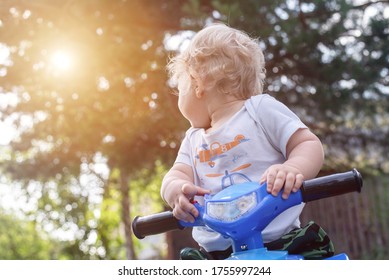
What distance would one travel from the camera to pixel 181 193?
1.14m

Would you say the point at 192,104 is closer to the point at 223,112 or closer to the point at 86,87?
the point at 223,112

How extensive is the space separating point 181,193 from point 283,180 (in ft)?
0.74

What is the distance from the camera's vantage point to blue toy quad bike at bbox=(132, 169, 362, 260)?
3.25 ft

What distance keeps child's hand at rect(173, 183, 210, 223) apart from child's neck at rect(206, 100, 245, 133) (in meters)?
0.23

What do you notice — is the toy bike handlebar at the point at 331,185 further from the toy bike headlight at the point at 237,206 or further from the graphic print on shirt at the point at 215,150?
the graphic print on shirt at the point at 215,150

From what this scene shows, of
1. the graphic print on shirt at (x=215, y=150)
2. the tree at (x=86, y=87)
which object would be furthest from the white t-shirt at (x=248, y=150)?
the tree at (x=86, y=87)

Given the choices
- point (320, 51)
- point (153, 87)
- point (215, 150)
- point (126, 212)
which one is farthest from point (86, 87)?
point (215, 150)

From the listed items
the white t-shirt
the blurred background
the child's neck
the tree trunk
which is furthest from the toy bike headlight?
the tree trunk

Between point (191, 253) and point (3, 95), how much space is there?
15.7 ft

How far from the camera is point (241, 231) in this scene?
100 cm

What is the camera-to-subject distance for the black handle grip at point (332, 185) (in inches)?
39.6
